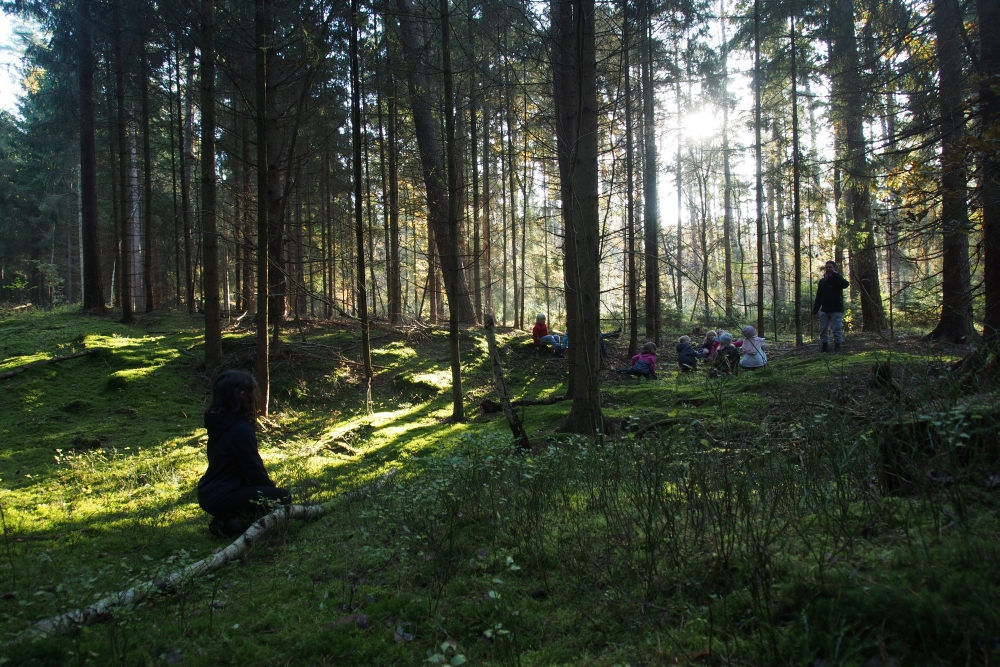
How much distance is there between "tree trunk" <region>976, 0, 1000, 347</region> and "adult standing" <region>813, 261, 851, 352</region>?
4.55 m

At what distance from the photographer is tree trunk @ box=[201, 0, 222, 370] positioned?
8.71 m

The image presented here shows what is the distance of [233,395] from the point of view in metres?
4.80

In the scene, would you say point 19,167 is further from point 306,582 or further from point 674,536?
point 674,536

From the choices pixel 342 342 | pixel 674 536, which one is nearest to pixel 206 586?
pixel 674 536

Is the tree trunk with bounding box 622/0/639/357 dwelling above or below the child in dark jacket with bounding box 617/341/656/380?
above

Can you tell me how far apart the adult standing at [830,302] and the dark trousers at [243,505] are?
1167 cm

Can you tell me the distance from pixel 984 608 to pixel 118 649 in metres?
3.69

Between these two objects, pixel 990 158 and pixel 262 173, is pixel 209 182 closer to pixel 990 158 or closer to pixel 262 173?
pixel 262 173

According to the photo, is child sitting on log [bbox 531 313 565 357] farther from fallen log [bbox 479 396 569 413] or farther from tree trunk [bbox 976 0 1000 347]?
tree trunk [bbox 976 0 1000 347]

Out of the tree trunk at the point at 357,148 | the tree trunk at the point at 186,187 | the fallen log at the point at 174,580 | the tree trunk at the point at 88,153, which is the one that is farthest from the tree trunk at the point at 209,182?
the tree trunk at the point at 88,153

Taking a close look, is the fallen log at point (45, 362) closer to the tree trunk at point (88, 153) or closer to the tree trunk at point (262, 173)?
the tree trunk at point (262, 173)

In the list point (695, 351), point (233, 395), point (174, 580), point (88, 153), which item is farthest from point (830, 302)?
point (88, 153)

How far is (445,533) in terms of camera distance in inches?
154

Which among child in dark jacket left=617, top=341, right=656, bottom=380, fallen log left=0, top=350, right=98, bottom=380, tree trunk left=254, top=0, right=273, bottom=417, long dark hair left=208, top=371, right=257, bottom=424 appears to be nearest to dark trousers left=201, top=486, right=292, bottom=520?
long dark hair left=208, top=371, right=257, bottom=424
